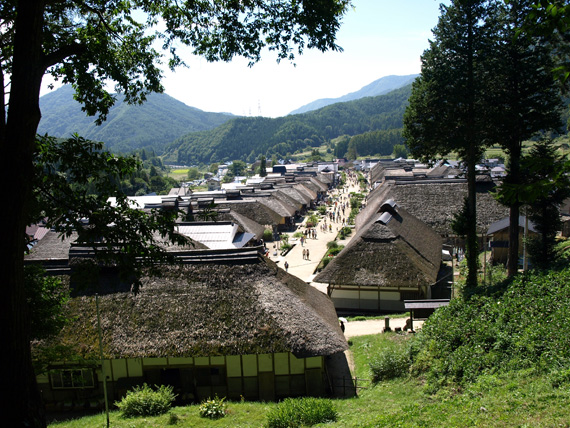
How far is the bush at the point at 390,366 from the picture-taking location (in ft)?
51.1

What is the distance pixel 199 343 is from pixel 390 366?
22.0 feet

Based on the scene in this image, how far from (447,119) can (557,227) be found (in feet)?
24.3

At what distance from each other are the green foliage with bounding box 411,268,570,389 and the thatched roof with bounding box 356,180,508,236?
23.3m

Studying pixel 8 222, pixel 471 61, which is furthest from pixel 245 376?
pixel 471 61

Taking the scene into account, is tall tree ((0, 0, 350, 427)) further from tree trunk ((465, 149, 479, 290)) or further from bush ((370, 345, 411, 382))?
tree trunk ((465, 149, 479, 290))

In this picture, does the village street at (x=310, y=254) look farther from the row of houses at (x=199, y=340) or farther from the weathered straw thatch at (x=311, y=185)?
the weathered straw thatch at (x=311, y=185)

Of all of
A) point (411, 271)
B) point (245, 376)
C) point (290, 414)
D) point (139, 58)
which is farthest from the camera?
point (411, 271)

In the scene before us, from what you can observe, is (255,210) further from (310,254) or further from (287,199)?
(287,199)

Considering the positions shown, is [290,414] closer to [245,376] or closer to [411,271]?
[245,376]

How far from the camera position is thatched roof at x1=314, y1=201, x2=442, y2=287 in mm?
25156

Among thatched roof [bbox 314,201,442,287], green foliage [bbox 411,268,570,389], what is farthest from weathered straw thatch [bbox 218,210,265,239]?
green foliage [bbox 411,268,570,389]

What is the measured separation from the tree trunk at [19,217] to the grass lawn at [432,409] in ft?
23.2

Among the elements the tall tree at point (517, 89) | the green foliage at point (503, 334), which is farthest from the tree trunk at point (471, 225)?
the green foliage at point (503, 334)

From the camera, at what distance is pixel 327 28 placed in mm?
8023
